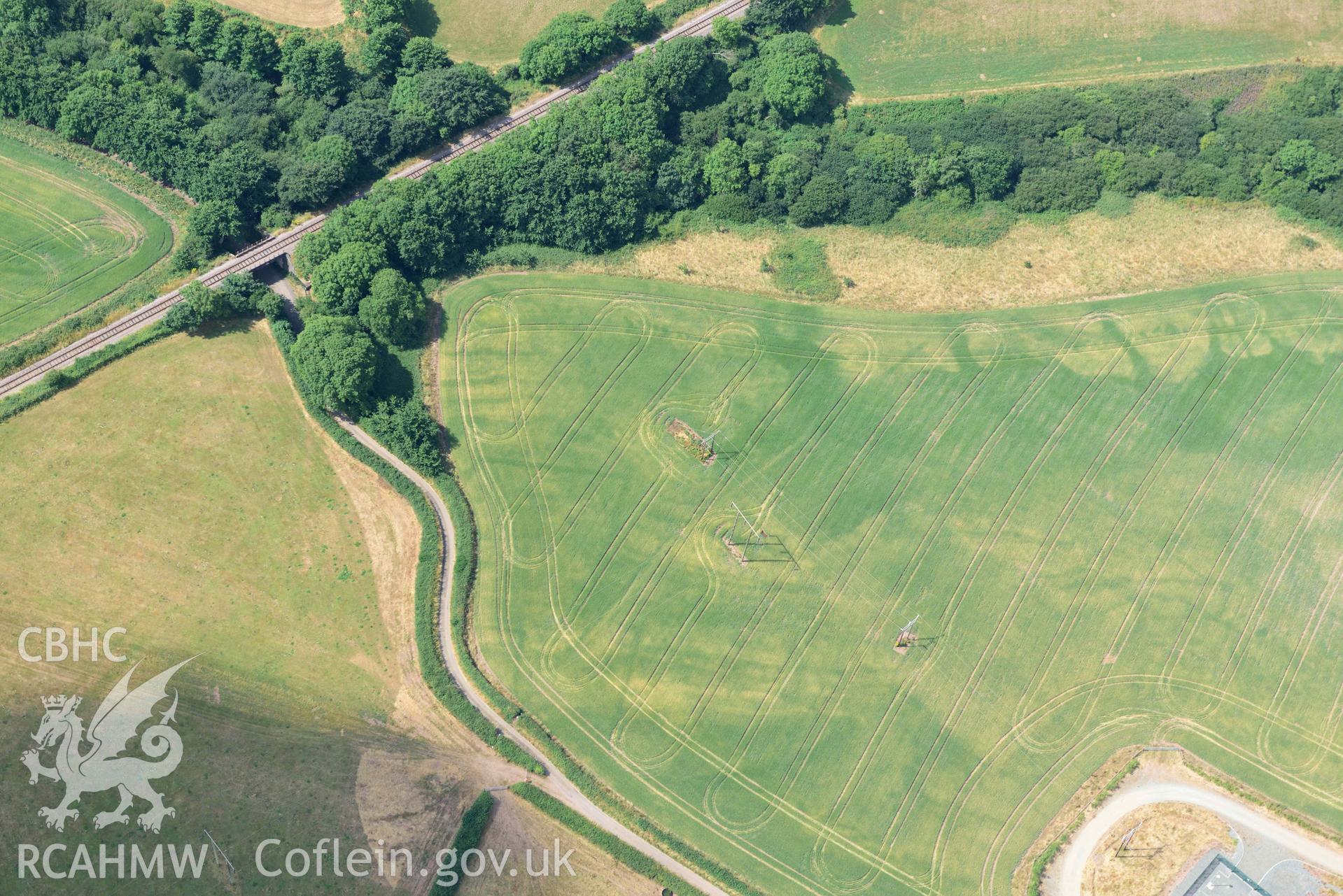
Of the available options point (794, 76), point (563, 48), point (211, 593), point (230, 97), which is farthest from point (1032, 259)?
point (211, 593)

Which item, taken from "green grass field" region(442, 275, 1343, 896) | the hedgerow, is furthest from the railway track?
the hedgerow

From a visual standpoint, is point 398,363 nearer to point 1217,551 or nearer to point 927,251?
point 927,251

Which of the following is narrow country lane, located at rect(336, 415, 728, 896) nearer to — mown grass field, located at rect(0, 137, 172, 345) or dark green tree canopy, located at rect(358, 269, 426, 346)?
dark green tree canopy, located at rect(358, 269, 426, 346)

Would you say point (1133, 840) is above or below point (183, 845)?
below

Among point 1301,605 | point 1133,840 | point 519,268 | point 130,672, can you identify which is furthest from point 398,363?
point 1301,605

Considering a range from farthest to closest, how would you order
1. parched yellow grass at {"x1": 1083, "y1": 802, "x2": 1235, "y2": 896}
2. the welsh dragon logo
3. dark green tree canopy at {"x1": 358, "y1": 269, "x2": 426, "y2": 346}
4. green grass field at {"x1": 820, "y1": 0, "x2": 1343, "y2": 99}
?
green grass field at {"x1": 820, "y1": 0, "x2": 1343, "y2": 99}, dark green tree canopy at {"x1": 358, "y1": 269, "x2": 426, "y2": 346}, parched yellow grass at {"x1": 1083, "y1": 802, "x2": 1235, "y2": 896}, the welsh dragon logo

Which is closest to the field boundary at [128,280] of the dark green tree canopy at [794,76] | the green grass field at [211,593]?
the green grass field at [211,593]
